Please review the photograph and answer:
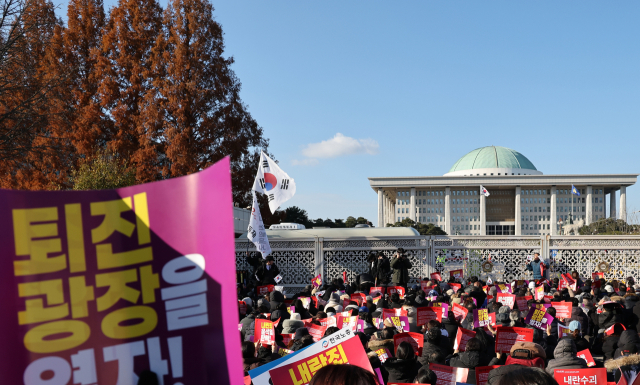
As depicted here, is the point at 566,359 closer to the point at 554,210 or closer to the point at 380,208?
the point at 380,208

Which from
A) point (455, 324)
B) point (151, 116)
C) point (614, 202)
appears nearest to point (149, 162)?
point (151, 116)

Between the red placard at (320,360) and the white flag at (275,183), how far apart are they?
10936 millimetres

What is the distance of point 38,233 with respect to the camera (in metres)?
2.12

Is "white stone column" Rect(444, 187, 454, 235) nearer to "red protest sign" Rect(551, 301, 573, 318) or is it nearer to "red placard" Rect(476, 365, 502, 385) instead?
"red protest sign" Rect(551, 301, 573, 318)

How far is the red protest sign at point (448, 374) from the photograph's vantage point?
15.2 feet

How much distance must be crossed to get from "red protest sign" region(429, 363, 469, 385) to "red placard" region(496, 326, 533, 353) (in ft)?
7.40

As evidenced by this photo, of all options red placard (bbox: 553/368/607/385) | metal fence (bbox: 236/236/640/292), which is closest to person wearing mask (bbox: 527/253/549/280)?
metal fence (bbox: 236/236/640/292)

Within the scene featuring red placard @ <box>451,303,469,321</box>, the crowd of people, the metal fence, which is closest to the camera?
the crowd of people

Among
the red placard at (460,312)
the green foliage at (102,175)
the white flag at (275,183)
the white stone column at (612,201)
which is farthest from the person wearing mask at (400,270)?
the white stone column at (612,201)

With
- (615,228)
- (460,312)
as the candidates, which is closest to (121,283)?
(460,312)

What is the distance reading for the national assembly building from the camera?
104312mm

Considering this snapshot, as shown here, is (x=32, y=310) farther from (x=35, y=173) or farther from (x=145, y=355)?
(x=35, y=173)

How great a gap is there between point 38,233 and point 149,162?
2226cm

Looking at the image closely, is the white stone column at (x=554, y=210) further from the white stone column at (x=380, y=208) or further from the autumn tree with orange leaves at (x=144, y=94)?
the autumn tree with orange leaves at (x=144, y=94)
